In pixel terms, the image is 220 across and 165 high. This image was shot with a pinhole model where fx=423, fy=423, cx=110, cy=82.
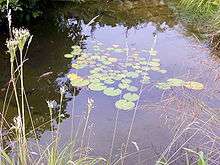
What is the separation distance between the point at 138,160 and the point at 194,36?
2.65 metres

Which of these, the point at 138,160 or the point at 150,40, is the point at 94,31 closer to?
the point at 150,40

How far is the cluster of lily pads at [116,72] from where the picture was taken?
375 cm

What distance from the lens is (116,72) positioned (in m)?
4.09

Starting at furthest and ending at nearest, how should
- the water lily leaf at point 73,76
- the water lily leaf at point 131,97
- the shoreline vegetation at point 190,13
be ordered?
the shoreline vegetation at point 190,13 < the water lily leaf at point 73,76 < the water lily leaf at point 131,97

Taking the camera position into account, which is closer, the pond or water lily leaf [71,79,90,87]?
the pond

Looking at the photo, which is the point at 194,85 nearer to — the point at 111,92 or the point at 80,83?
the point at 111,92

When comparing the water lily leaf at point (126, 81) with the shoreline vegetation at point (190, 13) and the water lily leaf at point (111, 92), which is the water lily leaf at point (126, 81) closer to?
the water lily leaf at point (111, 92)

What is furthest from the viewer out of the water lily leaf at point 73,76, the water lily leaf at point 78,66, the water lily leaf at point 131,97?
the water lily leaf at point 78,66

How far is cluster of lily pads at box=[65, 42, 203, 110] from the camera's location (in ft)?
12.3

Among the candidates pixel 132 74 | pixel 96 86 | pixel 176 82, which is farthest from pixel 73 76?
pixel 176 82

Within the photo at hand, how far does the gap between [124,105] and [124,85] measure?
0.37 meters

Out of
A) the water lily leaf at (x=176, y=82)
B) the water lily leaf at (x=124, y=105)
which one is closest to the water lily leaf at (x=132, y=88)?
the water lily leaf at (x=124, y=105)

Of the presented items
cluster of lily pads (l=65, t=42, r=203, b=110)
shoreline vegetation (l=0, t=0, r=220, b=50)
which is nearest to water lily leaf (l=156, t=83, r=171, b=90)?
cluster of lily pads (l=65, t=42, r=203, b=110)

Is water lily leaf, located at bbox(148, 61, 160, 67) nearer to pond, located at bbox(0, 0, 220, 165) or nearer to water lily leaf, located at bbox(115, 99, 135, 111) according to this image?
pond, located at bbox(0, 0, 220, 165)
